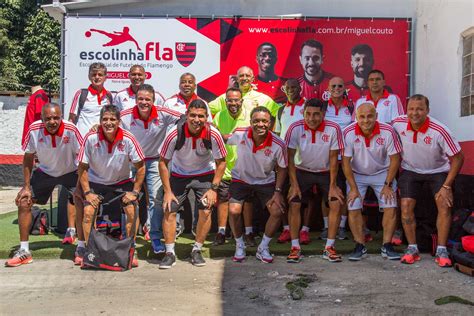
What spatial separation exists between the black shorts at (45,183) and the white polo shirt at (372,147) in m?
3.20

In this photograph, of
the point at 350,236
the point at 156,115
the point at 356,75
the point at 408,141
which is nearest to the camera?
the point at 408,141

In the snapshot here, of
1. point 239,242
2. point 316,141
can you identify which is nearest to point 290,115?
point 316,141

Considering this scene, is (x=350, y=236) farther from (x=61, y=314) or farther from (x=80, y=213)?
(x=61, y=314)

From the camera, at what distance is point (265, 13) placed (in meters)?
8.34

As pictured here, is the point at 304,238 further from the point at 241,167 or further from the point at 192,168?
the point at 192,168

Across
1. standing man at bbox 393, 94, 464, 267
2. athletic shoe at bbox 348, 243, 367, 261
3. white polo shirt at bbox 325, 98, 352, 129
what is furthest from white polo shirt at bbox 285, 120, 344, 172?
athletic shoe at bbox 348, 243, 367, 261

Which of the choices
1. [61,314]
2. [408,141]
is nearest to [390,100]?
[408,141]

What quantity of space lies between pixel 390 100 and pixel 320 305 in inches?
132

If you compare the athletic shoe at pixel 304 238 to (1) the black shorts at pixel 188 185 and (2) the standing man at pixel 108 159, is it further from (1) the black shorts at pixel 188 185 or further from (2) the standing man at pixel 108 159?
(2) the standing man at pixel 108 159

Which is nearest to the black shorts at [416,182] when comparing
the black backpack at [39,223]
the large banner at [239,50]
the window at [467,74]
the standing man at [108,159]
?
the window at [467,74]

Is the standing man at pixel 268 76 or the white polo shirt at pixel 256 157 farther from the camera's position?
the standing man at pixel 268 76

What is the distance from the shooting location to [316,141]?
20.9 ft

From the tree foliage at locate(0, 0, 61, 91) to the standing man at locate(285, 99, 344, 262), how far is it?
20209 millimetres

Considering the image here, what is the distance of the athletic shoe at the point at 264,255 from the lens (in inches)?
243
